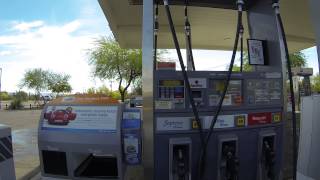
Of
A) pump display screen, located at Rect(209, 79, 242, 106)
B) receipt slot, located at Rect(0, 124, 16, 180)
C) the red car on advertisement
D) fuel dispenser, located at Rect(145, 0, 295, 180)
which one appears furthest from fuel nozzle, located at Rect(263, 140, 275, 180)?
receipt slot, located at Rect(0, 124, 16, 180)

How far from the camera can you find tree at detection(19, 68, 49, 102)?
76.1 meters

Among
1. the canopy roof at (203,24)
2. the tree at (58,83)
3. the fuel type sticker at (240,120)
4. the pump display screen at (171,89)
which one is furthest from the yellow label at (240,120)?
the tree at (58,83)

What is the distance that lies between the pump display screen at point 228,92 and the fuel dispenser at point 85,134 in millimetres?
1048

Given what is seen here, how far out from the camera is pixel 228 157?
167 inches

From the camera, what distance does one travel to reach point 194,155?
13.7 feet

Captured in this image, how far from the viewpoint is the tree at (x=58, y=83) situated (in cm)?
7544

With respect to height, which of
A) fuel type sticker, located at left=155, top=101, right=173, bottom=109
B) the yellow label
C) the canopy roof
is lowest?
the yellow label

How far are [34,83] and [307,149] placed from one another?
74.4 m

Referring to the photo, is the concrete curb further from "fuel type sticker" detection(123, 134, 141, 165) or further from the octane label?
the octane label

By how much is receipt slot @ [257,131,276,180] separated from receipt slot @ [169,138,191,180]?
85 cm

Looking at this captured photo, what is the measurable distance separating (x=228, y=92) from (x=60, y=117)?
203 cm

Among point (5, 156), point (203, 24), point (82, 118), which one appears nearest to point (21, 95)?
point (203, 24)

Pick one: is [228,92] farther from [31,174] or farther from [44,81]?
[44,81]

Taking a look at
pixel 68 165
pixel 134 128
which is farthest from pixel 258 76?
pixel 68 165
